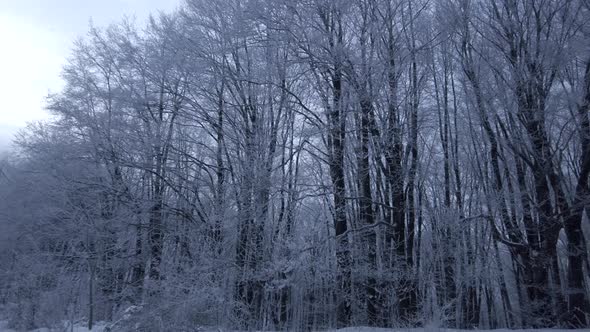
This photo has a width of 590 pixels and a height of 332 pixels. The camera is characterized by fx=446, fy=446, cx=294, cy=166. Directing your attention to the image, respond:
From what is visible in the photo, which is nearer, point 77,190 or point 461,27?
point 461,27

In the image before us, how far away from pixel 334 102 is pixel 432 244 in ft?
23.7

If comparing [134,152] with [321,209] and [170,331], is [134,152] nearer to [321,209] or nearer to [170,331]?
[321,209]

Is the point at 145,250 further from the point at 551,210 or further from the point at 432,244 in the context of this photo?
the point at 551,210

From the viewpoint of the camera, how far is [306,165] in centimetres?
1557

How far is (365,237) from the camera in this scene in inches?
506

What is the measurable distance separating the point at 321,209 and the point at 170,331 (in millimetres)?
6605

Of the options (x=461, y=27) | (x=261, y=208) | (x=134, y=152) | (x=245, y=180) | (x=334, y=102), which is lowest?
(x=261, y=208)

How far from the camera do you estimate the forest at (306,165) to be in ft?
40.1

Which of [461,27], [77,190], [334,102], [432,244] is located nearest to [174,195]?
[77,190]

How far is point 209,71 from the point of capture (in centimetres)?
1480

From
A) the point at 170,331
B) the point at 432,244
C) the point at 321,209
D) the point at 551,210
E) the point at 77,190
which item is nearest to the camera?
the point at 170,331

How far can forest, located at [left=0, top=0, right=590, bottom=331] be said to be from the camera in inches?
481

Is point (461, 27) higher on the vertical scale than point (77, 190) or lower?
higher

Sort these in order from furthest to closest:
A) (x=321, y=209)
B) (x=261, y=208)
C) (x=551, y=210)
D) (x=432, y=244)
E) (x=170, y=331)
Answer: (x=432, y=244) → (x=321, y=209) → (x=551, y=210) → (x=261, y=208) → (x=170, y=331)
